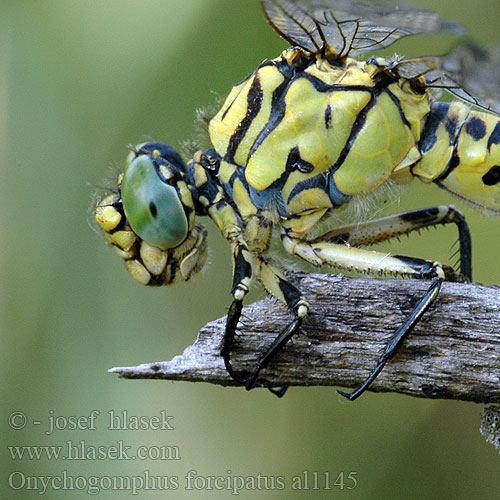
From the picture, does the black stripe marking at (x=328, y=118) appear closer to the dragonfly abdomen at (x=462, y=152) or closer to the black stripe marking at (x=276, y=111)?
the black stripe marking at (x=276, y=111)

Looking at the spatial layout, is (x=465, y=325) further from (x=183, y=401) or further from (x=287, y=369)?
(x=183, y=401)

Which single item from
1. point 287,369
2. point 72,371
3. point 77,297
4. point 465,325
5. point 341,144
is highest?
point 341,144

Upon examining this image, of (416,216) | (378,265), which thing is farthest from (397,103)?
(378,265)

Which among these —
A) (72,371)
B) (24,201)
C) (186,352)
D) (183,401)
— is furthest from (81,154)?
(186,352)

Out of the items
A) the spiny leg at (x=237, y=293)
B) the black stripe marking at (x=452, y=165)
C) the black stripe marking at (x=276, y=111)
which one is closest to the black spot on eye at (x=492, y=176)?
the black stripe marking at (x=452, y=165)

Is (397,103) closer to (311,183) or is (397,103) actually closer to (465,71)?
(465,71)

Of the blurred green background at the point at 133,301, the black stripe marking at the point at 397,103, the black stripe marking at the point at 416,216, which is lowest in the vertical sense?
the blurred green background at the point at 133,301
